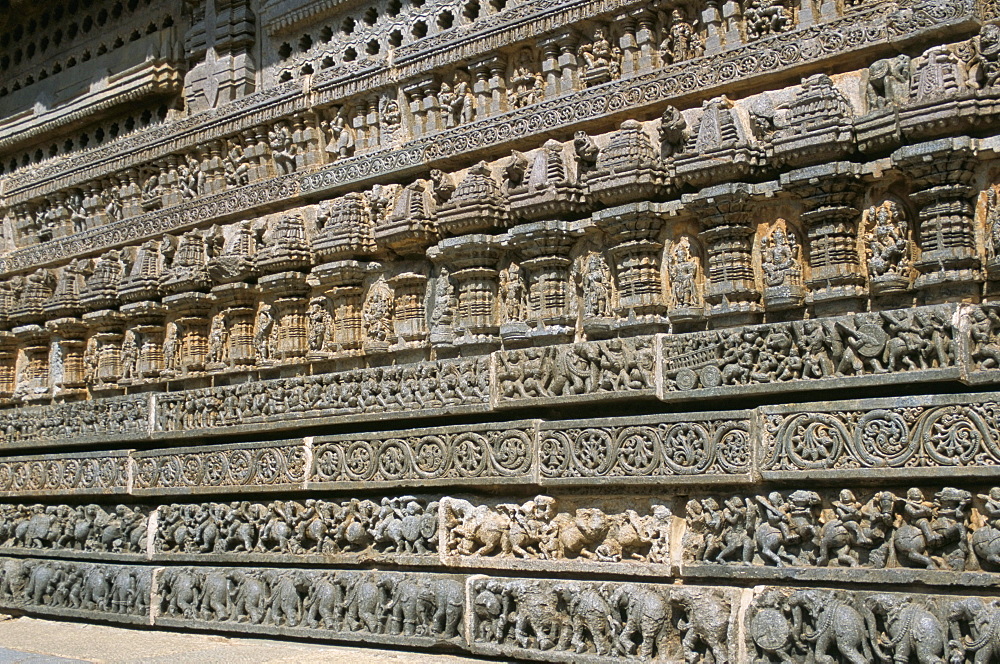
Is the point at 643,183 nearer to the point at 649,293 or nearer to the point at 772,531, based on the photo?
the point at 649,293

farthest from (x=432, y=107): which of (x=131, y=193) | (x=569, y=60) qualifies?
(x=131, y=193)

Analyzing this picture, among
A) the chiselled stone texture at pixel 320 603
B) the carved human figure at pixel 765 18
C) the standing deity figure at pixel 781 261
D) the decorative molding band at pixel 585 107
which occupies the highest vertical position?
the carved human figure at pixel 765 18

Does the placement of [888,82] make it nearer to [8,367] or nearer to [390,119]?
[390,119]

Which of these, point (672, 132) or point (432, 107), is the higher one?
point (432, 107)

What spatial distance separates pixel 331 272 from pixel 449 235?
914mm

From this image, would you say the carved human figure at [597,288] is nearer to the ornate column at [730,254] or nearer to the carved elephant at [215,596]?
the ornate column at [730,254]

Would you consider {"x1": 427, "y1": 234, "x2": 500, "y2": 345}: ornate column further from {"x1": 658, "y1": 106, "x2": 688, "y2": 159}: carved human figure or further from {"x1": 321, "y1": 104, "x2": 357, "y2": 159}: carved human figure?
{"x1": 321, "y1": 104, "x2": 357, "y2": 159}: carved human figure

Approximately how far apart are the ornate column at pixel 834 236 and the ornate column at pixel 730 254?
0.97 feet

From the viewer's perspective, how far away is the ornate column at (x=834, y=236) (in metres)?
4.83

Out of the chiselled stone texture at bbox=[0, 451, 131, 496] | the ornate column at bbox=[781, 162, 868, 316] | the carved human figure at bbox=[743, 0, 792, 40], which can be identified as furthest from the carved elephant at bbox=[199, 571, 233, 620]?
the carved human figure at bbox=[743, 0, 792, 40]

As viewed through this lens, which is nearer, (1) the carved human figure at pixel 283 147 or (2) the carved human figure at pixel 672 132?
(2) the carved human figure at pixel 672 132

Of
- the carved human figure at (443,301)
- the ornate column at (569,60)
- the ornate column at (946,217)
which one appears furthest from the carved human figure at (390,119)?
the ornate column at (946,217)

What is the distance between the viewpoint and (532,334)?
5.83 m

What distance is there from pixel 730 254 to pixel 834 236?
51 cm
